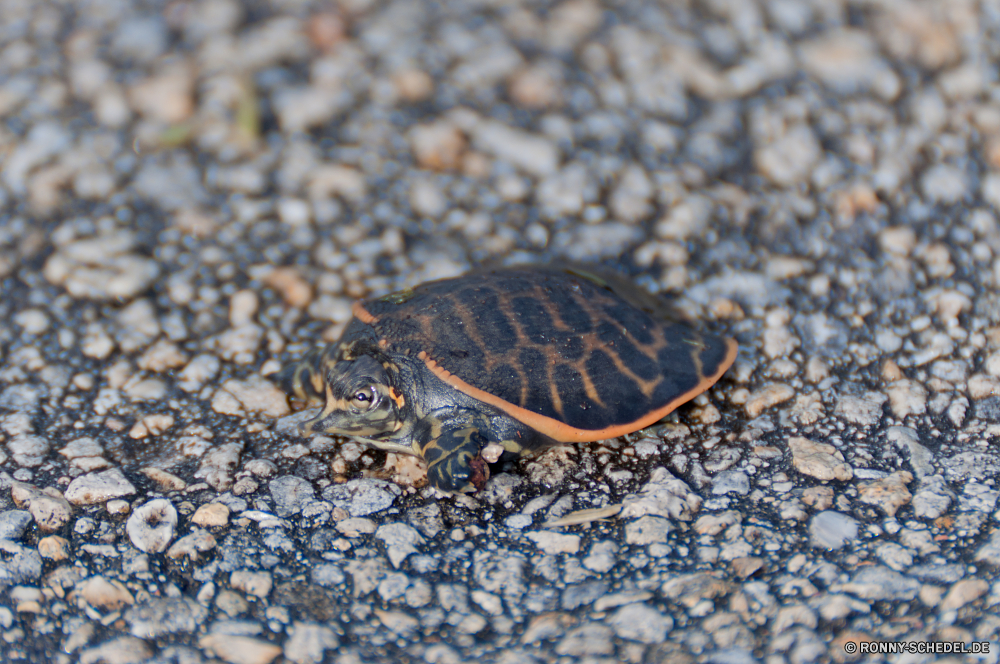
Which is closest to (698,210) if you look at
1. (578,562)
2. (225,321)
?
(578,562)

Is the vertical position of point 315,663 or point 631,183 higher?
point 631,183

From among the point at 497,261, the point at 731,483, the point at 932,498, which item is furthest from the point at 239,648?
the point at 932,498

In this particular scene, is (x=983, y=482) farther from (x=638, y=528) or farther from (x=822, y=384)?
(x=638, y=528)

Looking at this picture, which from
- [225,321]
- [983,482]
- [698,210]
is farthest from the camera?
[698,210]

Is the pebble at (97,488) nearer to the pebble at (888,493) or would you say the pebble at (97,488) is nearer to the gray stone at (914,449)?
the pebble at (888,493)

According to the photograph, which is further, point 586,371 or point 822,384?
point 822,384

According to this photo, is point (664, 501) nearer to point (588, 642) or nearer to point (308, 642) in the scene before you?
point (588, 642)

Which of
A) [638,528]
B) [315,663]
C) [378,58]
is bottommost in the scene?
[315,663]
